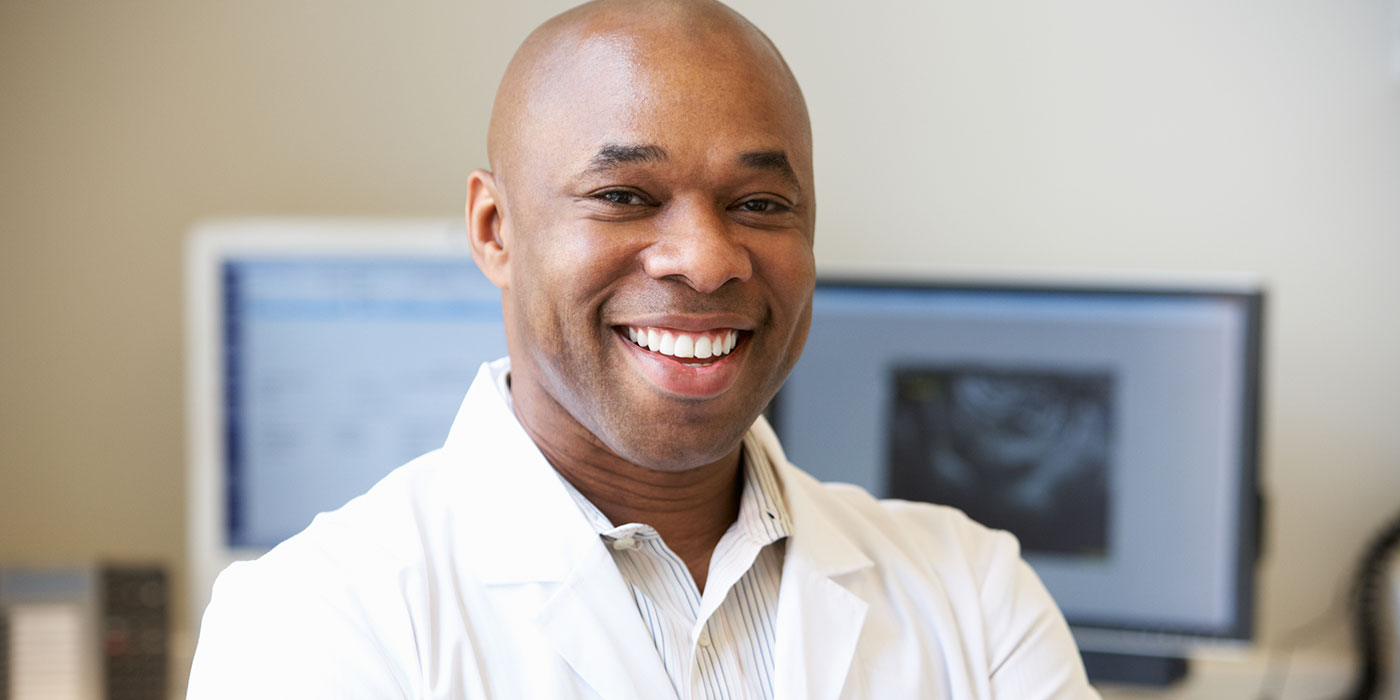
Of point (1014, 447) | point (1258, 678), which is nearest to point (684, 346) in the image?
point (1014, 447)

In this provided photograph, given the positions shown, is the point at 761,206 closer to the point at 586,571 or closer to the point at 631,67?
the point at 631,67

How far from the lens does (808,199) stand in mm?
776

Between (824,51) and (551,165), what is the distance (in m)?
0.91

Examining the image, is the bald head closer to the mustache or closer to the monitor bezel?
the mustache

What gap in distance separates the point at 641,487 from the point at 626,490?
0.03ft

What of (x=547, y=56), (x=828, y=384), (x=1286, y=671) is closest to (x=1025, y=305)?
(x=828, y=384)

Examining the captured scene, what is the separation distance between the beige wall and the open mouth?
79 cm

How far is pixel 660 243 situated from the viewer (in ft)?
2.32

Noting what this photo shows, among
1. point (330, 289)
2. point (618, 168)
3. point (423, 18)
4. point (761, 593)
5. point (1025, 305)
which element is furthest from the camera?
point (423, 18)

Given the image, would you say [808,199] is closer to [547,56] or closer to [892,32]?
[547,56]

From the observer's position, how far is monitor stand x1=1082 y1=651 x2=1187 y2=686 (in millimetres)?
1370

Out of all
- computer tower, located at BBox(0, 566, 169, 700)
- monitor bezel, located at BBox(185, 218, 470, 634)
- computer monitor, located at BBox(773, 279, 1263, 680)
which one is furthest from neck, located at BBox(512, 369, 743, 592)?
computer tower, located at BBox(0, 566, 169, 700)

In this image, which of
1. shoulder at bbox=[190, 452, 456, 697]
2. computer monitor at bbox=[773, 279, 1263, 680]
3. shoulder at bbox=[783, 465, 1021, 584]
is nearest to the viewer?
shoulder at bbox=[190, 452, 456, 697]

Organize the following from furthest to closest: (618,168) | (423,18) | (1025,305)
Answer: (423,18) < (1025,305) < (618,168)
